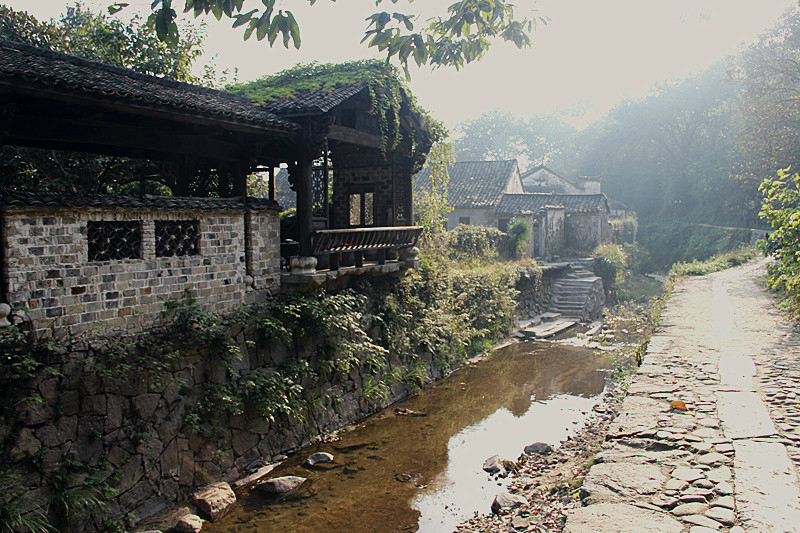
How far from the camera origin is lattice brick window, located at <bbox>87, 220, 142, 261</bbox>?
6855 millimetres

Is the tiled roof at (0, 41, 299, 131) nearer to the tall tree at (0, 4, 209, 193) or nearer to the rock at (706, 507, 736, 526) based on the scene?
the tall tree at (0, 4, 209, 193)

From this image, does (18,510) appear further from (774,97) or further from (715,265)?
(774,97)

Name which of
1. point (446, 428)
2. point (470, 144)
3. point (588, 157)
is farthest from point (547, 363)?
point (470, 144)

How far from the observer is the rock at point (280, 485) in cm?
741

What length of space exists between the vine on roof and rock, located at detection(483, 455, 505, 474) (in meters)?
6.43

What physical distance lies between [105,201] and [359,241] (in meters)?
4.97

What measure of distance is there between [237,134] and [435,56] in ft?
14.7

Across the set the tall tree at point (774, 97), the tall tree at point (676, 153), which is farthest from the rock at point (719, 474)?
the tall tree at point (676, 153)

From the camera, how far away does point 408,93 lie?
41.5ft

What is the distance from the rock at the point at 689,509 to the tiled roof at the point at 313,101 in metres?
7.47

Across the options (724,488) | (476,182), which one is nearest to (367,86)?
(724,488)

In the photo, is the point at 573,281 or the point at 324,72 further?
the point at 573,281

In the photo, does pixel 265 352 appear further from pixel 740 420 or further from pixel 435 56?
pixel 740 420

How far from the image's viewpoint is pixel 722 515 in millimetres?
4449
